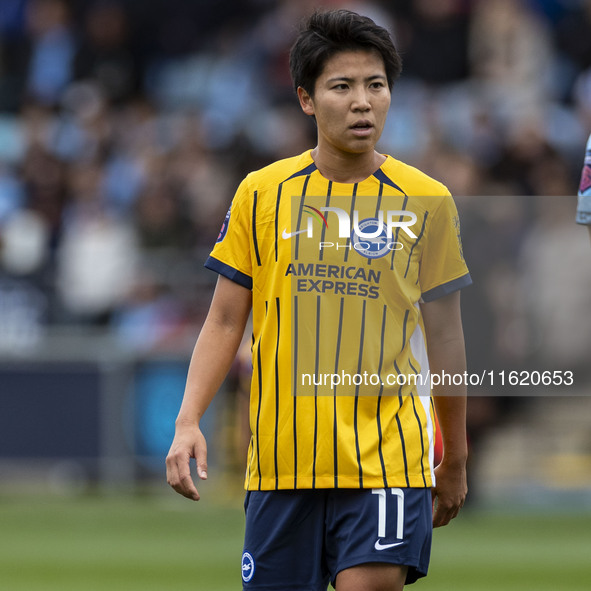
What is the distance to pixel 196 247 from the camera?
576 inches

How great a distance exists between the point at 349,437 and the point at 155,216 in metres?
10.6

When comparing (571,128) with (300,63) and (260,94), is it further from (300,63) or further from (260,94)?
(300,63)

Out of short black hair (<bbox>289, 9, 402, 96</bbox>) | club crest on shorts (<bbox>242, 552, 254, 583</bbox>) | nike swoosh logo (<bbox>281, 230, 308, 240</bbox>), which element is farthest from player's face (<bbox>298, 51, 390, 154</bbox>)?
club crest on shorts (<bbox>242, 552, 254, 583</bbox>)

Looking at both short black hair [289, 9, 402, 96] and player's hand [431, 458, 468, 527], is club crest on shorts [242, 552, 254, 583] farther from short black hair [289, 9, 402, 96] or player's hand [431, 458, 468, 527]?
short black hair [289, 9, 402, 96]

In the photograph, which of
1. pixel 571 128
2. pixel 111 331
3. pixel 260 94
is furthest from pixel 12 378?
pixel 571 128

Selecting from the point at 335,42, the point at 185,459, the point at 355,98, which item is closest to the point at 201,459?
the point at 185,459

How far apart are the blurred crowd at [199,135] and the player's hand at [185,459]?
7481 millimetres

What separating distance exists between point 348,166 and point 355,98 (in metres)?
0.23

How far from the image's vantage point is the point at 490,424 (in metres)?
12.7

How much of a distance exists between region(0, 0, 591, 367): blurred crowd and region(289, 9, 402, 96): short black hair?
727 cm

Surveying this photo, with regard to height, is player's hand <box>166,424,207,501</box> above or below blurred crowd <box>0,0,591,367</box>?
below

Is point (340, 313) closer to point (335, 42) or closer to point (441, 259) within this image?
point (441, 259)

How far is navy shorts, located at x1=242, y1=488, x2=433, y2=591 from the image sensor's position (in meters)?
4.33

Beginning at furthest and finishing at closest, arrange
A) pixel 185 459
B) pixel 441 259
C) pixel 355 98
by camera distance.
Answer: pixel 441 259 < pixel 355 98 < pixel 185 459
